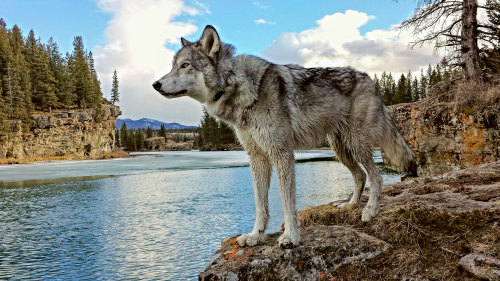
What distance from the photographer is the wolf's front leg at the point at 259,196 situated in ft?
16.1

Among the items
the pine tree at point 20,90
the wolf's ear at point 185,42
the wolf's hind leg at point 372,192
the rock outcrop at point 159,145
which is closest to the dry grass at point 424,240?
the wolf's hind leg at point 372,192

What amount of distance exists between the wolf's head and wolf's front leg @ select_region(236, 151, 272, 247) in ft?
3.98

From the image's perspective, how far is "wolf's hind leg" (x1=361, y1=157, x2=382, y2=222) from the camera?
5.48 m

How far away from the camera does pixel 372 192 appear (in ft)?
18.5

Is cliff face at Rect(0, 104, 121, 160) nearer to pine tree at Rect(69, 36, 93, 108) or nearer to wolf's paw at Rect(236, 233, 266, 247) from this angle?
pine tree at Rect(69, 36, 93, 108)

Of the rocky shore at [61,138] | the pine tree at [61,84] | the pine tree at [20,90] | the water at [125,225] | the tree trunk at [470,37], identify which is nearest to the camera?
the water at [125,225]

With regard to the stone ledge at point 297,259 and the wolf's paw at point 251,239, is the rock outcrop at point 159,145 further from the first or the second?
the stone ledge at point 297,259

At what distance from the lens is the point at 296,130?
4.89 meters

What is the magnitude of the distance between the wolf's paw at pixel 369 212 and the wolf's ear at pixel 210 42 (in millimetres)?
3466

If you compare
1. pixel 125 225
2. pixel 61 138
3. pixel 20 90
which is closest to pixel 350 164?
pixel 125 225

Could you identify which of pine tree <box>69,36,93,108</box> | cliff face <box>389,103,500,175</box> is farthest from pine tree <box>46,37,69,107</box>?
cliff face <box>389,103,500,175</box>

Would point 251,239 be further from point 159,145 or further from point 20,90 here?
point 159,145

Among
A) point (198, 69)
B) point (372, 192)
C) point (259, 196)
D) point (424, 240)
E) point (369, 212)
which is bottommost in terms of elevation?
point (424, 240)

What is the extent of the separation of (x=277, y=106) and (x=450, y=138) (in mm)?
10720
